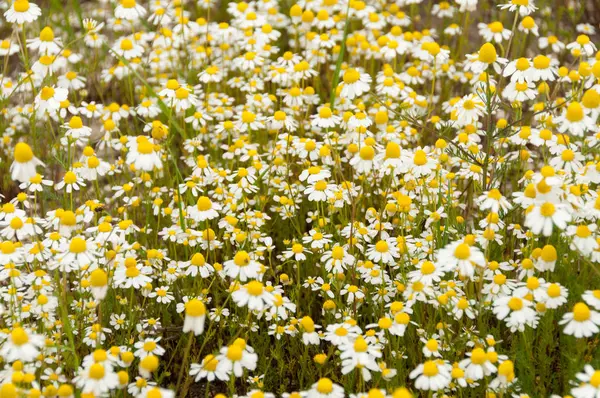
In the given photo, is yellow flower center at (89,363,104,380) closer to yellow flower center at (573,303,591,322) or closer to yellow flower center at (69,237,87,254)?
yellow flower center at (69,237,87,254)

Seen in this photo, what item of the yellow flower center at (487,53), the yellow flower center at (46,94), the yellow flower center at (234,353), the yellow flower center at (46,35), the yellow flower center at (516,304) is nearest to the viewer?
the yellow flower center at (234,353)

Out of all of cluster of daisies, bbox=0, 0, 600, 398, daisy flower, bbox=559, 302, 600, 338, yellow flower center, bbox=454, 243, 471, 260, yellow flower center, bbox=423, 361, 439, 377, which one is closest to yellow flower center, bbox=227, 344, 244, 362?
cluster of daisies, bbox=0, 0, 600, 398

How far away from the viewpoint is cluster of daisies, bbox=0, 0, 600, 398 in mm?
2996

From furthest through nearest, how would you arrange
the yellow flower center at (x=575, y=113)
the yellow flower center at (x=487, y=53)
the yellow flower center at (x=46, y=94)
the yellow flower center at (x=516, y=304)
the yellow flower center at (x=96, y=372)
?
the yellow flower center at (x=46, y=94) < the yellow flower center at (x=487, y=53) < the yellow flower center at (x=575, y=113) < the yellow flower center at (x=516, y=304) < the yellow flower center at (x=96, y=372)

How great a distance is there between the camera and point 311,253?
3.88 meters

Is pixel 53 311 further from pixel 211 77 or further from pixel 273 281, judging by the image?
pixel 211 77

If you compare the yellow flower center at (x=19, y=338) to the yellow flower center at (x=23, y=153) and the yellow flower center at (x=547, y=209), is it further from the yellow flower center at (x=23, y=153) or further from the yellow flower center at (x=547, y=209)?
the yellow flower center at (x=547, y=209)

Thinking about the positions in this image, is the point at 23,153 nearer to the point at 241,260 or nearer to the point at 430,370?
the point at 241,260

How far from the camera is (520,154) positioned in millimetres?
4145

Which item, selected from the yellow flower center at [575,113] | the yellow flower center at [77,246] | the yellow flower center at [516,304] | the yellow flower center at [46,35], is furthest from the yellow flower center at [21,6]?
the yellow flower center at [516,304]

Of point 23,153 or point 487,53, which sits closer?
point 23,153

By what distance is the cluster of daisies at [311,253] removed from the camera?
3.00 metres

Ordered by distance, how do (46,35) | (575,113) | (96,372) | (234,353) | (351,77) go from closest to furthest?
(96,372) < (234,353) < (575,113) < (351,77) < (46,35)

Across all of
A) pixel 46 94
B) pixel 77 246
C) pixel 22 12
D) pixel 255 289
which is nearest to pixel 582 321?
pixel 255 289
